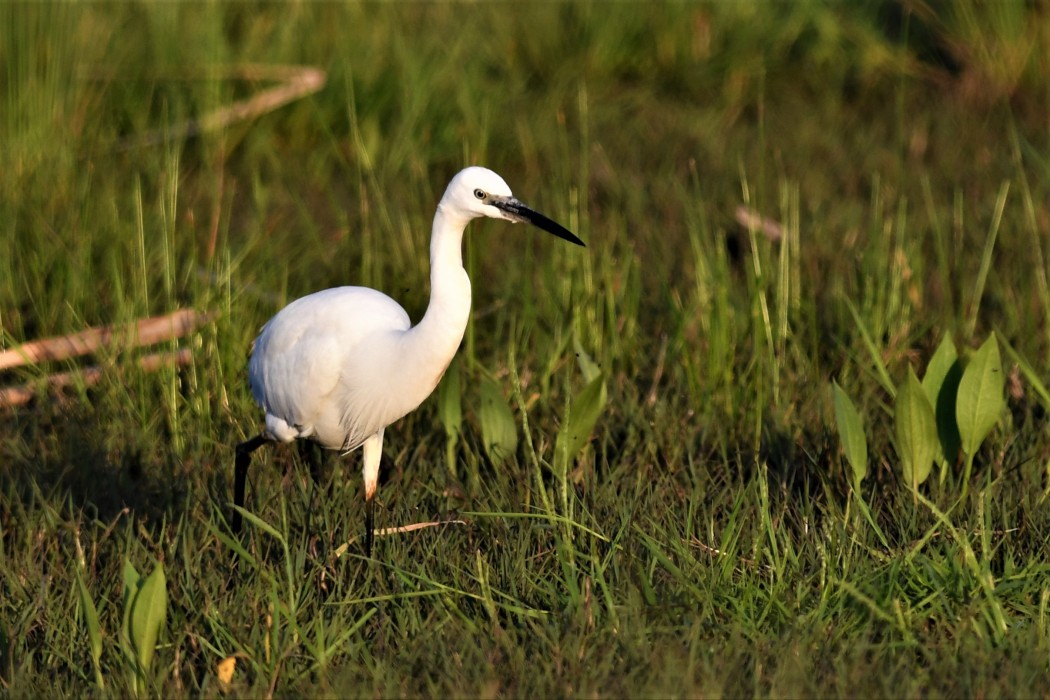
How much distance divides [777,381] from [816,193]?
1.67 m

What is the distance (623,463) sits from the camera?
3.11 metres

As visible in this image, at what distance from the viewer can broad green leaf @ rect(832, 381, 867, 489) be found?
2.77 metres

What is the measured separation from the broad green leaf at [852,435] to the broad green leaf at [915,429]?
0.29ft

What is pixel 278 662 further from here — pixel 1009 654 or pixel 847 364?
pixel 847 364

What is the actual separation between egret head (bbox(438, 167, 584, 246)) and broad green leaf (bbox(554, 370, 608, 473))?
45cm

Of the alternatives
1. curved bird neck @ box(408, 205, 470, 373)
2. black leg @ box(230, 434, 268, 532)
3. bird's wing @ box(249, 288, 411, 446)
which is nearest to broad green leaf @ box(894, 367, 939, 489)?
curved bird neck @ box(408, 205, 470, 373)

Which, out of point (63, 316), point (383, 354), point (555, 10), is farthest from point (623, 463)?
point (555, 10)

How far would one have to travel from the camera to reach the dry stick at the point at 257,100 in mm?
4898

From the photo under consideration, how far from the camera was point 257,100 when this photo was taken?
202 inches

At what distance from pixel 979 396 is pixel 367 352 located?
A: 1221 millimetres

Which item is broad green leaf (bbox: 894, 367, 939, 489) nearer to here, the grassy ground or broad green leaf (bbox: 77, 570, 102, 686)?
the grassy ground

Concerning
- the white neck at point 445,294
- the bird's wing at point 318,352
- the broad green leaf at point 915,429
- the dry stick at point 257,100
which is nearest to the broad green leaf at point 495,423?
the bird's wing at point 318,352

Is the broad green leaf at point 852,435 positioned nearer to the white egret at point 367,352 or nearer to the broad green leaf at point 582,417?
the broad green leaf at point 582,417

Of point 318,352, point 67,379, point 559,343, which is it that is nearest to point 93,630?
point 318,352
